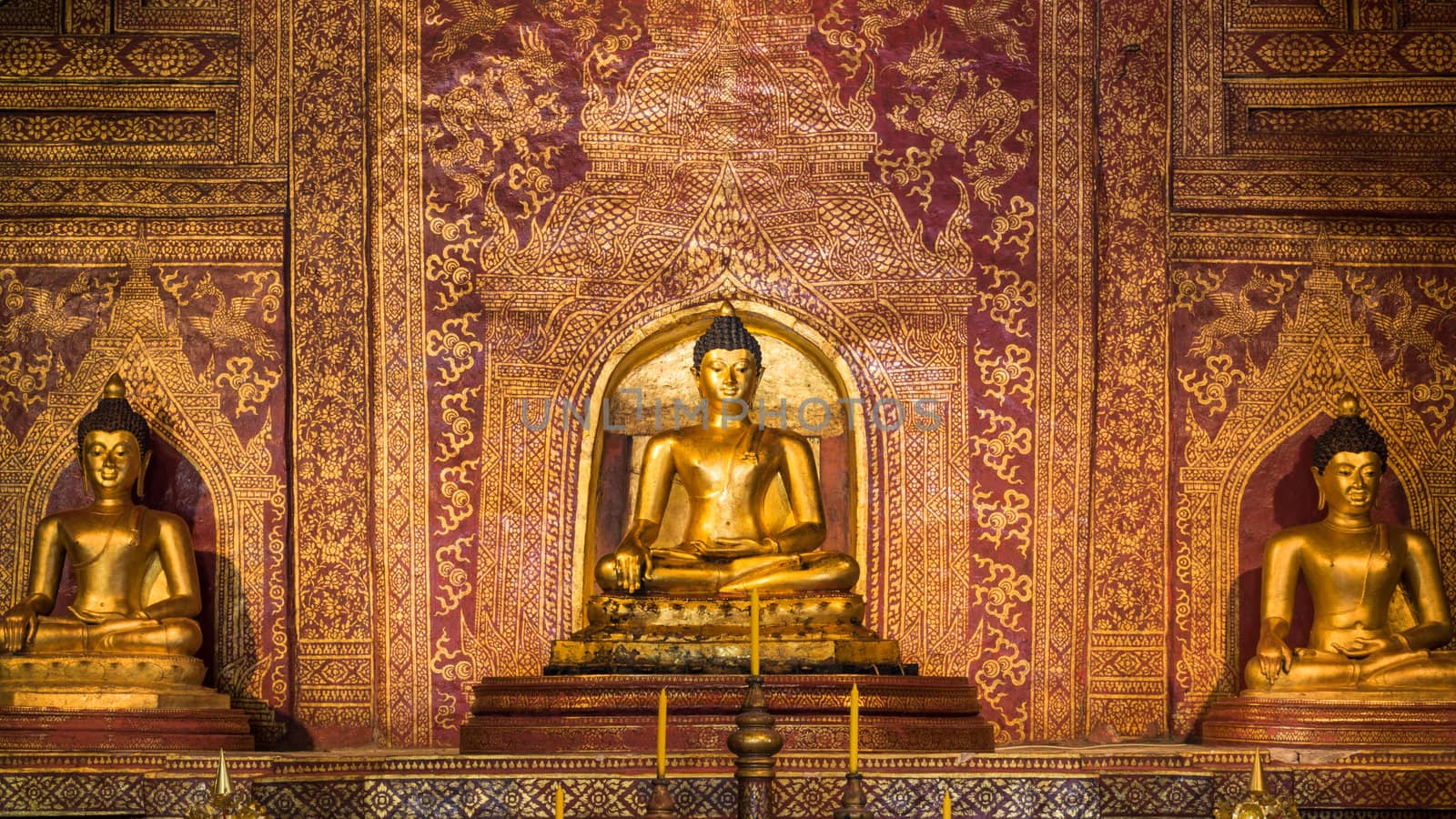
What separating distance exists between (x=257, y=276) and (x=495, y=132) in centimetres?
125

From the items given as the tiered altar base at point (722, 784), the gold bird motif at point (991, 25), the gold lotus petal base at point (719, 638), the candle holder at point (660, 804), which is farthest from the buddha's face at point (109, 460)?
the candle holder at point (660, 804)

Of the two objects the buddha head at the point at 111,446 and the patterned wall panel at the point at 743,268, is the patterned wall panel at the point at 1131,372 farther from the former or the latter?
the buddha head at the point at 111,446

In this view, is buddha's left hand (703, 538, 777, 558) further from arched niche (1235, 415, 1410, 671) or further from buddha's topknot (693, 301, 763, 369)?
arched niche (1235, 415, 1410, 671)

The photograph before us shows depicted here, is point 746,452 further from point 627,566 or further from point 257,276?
point 257,276

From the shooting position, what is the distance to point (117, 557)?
29.1 feet

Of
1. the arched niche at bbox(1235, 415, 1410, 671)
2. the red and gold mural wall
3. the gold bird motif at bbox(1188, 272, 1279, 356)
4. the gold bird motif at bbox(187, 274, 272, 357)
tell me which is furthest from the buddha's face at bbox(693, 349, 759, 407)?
the arched niche at bbox(1235, 415, 1410, 671)

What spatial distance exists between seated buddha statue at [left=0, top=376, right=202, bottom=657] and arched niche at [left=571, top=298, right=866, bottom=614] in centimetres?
181

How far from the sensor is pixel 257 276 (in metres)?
9.55

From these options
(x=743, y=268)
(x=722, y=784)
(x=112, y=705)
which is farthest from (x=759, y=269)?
(x=112, y=705)

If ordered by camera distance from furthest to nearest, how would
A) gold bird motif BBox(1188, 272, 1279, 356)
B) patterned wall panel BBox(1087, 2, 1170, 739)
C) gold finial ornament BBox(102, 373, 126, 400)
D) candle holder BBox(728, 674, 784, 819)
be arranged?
gold bird motif BBox(1188, 272, 1279, 356)
patterned wall panel BBox(1087, 2, 1170, 739)
gold finial ornament BBox(102, 373, 126, 400)
candle holder BBox(728, 674, 784, 819)

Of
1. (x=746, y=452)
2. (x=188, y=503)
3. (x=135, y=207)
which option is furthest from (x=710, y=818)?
(x=135, y=207)

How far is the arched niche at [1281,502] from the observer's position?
950cm

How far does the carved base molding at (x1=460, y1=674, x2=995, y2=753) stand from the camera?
25.4ft

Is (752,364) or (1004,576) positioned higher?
(752,364)
